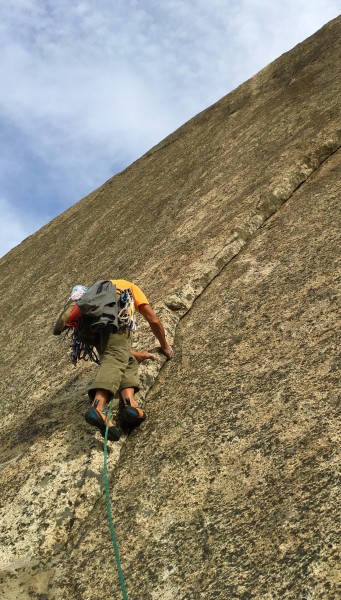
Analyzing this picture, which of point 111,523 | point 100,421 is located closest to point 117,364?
point 100,421

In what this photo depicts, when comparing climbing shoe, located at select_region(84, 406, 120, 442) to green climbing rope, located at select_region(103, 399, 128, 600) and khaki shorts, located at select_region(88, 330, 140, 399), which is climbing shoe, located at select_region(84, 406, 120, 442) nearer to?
green climbing rope, located at select_region(103, 399, 128, 600)

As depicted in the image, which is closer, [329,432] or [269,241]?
[329,432]

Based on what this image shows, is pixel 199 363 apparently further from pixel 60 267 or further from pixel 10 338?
pixel 60 267

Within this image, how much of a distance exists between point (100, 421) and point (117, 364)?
27.6 inches

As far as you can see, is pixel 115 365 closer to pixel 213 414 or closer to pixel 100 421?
pixel 100 421

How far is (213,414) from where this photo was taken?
506 centimetres

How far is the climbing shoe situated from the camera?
5.09 m

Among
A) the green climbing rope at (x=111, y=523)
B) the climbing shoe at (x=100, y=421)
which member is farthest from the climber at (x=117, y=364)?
the green climbing rope at (x=111, y=523)

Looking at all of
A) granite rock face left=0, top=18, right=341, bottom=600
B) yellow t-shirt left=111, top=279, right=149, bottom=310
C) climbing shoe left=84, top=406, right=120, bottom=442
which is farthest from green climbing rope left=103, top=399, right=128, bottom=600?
yellow t-shirt left=111, top=279, right=149, bottom=310

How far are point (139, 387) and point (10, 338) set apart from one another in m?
4.51

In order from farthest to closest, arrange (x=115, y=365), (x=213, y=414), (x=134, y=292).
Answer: (x=134, y=292)
(x=115, y=365)
(x=213, y=414)

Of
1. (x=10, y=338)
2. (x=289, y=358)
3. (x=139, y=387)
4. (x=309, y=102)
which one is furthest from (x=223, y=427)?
(x=309, y=102)

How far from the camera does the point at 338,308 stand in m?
5.46

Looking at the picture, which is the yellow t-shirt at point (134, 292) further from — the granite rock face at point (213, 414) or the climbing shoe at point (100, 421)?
the climbing shoe at point (100, 421)
